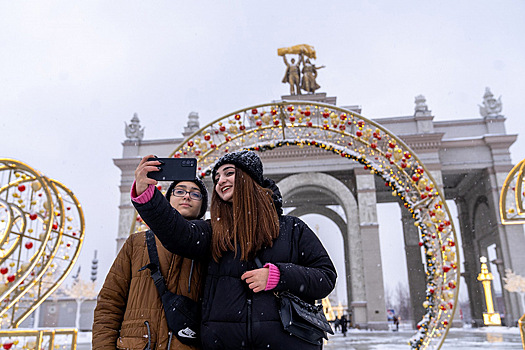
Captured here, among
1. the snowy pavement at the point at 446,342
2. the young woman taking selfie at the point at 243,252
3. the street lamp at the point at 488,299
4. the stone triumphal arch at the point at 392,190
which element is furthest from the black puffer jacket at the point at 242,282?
the street lamp at the point at 488,299

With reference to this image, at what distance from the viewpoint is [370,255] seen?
1611cm

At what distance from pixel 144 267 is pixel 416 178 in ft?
19.2

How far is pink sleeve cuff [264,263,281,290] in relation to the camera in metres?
1.84

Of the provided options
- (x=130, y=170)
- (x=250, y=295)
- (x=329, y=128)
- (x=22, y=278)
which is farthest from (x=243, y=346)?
(x=130, y=170)

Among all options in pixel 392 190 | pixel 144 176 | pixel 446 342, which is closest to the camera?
pixel 144 176

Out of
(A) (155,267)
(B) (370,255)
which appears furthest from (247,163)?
(B) (370,255)

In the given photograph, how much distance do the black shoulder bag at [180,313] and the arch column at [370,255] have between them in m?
14.8

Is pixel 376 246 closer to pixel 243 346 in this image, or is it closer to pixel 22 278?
pixel 22 278

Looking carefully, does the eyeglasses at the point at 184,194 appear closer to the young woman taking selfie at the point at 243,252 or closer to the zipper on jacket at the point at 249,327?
the young woman taking selfie at the point at 243,252

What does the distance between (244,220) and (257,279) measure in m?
0.33

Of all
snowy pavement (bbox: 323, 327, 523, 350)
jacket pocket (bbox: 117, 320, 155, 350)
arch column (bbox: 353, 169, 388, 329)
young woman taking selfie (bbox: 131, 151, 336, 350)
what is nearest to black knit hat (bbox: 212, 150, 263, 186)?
young woman taking selfie (bbox: 131, 151, 336, 350)

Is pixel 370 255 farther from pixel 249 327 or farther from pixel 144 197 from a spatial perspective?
pixel 144 197

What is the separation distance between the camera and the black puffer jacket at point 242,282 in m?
1.80

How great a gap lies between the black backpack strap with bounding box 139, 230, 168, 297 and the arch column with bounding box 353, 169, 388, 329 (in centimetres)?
1479
